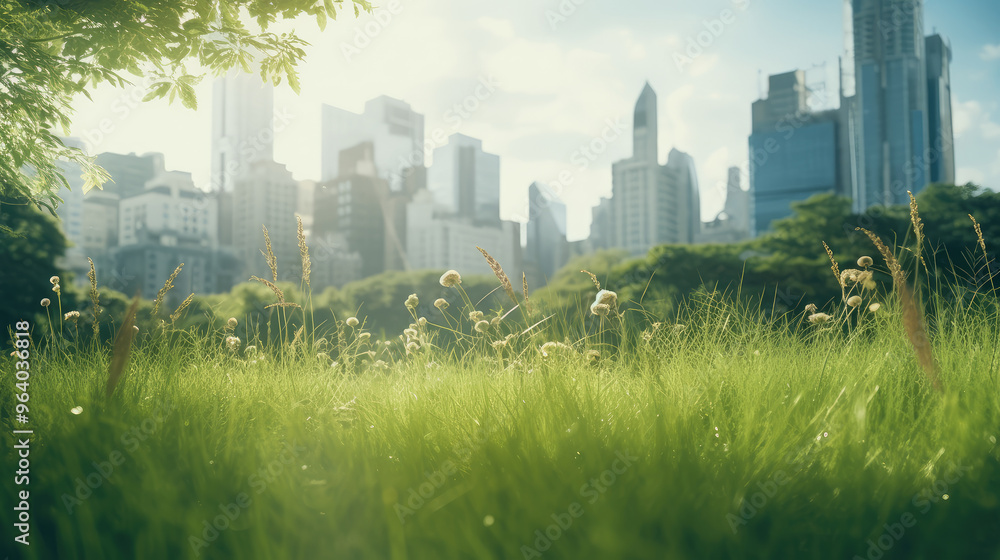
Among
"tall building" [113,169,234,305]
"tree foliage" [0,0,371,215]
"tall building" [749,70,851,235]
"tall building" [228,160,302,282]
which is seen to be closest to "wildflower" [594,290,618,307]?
"tree foliage" [0,0,371,215]

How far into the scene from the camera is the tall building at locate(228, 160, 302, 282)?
6731 cm

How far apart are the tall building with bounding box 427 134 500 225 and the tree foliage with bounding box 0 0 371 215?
74.2 m

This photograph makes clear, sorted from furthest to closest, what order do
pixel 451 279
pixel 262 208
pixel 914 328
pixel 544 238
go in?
pixel 544 238 < pixel 262 208 < pixel 451 279 < pixel 914 328

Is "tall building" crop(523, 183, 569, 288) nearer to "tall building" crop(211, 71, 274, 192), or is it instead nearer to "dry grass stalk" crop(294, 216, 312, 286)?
"tall building" crop(211, 71, 274, 192)

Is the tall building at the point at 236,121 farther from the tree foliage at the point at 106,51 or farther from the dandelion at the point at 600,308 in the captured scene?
the dandelion at the point at 600,308

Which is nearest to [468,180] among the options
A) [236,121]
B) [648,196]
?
[236,121]

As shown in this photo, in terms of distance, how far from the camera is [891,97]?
84062 mm

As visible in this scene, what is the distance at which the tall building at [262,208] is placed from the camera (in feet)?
221

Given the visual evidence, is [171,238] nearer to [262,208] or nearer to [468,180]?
[262,208]

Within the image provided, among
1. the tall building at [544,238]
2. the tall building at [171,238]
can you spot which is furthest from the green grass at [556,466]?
the tall building at [544,238]

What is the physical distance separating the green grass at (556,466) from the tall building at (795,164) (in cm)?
10922

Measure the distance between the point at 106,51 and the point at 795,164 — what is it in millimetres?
119678

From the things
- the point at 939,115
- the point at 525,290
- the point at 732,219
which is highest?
the point at 939,115

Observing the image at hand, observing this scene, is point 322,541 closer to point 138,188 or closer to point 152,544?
point 152,544
